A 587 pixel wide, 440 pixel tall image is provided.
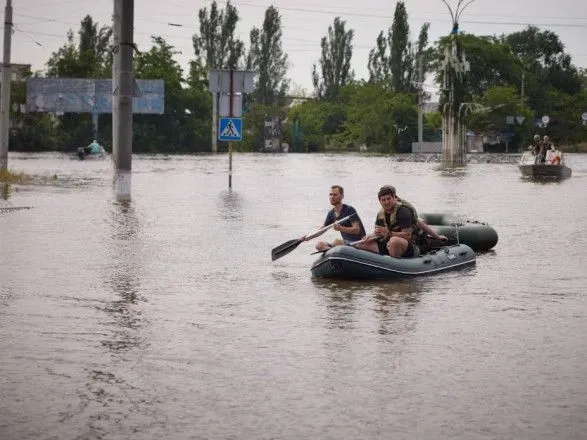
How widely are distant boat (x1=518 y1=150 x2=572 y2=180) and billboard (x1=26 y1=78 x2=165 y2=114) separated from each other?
215ft

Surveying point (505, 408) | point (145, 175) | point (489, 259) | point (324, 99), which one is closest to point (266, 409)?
point (505, 408)

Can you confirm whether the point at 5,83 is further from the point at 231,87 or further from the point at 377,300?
the point at 377,300

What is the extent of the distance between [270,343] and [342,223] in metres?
5.93

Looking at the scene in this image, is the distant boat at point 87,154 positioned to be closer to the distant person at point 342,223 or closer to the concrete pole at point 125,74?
the concrete pole at point 125,74

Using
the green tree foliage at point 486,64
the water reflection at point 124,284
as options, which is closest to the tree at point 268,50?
the green tree foliage at point 486,64

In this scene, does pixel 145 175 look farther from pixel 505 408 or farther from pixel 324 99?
pixel 324 99

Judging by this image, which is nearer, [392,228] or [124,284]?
[124,284]

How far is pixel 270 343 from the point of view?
10.1 m

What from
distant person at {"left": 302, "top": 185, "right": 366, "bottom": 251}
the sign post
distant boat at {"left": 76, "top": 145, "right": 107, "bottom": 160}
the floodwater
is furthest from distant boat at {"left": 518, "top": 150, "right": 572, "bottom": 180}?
distant boat at {"left": 76, "top": 145, "right": 107, "bottom": 160}

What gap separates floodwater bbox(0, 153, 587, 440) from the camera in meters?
7.41

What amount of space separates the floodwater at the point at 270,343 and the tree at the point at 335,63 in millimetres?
109137

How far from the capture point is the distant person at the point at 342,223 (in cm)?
1575

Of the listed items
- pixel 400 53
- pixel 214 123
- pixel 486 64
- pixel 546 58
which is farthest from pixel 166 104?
pixel 546 58

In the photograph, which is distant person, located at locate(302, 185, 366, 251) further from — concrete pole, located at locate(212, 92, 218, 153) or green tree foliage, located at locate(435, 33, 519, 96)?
green tree foliage, located at locate(435, 33, 519, 96)
